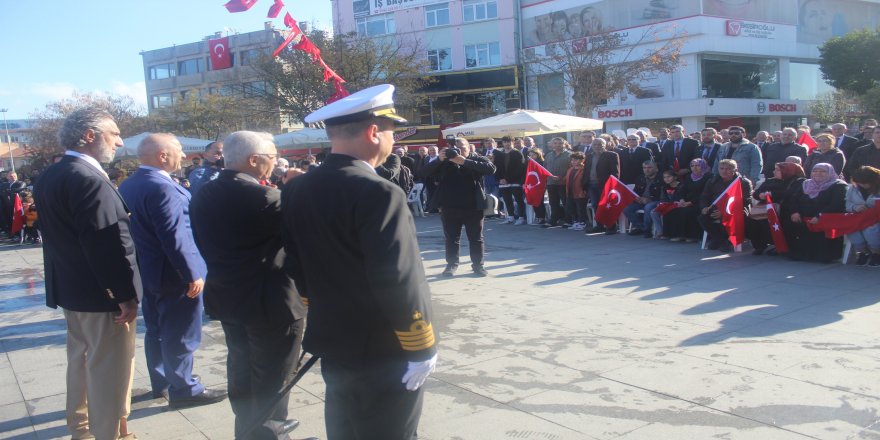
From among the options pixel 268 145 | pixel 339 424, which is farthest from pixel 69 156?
pixel 339 424

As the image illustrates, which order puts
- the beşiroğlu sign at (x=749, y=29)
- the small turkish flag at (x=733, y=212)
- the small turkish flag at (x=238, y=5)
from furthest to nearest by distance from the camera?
the beşiroğlu sign at (x=749, y=29), the small turkish flag at (x=238, y=5), the small turkish flag at (x=733, y=212)

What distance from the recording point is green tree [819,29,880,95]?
1425 inches

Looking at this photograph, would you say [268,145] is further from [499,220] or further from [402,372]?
[499,220]

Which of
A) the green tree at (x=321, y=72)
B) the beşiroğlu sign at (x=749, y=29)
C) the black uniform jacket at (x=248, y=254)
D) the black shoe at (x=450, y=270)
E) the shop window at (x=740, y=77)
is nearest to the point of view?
the black uniform jacket at (x=248, y=254)

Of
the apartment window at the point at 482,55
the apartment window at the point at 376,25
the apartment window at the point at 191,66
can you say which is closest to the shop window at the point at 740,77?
the apartment window at the point at 482,55

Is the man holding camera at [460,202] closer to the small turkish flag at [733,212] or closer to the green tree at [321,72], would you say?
the small turkish flag at [733,212]

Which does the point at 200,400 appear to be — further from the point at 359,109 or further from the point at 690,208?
the point at 690,208

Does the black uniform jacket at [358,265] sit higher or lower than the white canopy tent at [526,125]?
lower

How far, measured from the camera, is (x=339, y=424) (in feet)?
8.64

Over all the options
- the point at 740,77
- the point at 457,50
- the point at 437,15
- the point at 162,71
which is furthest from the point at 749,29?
the point at 162,71

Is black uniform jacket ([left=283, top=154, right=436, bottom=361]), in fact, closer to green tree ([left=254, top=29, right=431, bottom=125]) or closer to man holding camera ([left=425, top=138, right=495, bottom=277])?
man holding camera ([left=425, top=138, right=495, bottom=277])

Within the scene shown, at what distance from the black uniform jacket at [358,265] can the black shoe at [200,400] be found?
2.39m

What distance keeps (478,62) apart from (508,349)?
126 feet

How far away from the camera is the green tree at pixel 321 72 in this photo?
106 feet
